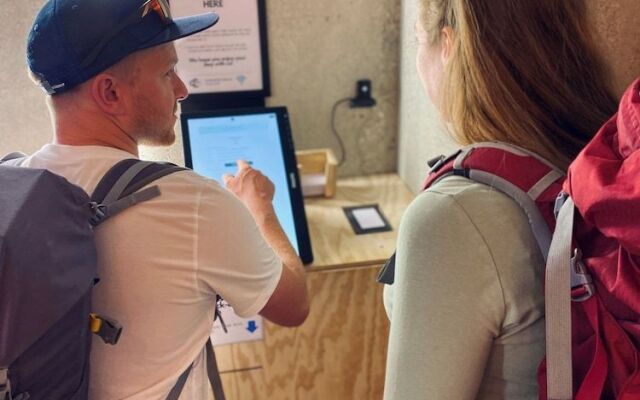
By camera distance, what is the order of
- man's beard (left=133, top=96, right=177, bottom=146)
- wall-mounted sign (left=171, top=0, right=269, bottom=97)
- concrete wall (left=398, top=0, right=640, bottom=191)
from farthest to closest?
wall-mounted sign (left=171, top=0, right=269, bottom=97) → concrete wall (left=398, top=0, right=640, bottom=191) → man's beard (left=133, top=96, right=177, bottom=146)

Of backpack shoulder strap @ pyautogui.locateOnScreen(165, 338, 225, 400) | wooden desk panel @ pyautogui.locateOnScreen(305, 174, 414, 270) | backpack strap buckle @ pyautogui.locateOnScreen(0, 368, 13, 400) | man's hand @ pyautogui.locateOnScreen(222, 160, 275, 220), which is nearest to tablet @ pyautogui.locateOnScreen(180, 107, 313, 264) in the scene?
wooden desk panel @ pyautogui.locateOnScreen(305, 174, 414, 270)

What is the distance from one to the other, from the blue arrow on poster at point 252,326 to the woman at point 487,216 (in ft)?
2.55

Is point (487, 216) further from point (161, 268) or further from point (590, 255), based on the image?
point (161, 268)

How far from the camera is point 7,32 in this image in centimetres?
141

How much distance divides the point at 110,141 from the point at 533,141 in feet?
2.05

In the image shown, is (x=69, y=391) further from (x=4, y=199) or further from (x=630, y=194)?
(x=630, y=194)

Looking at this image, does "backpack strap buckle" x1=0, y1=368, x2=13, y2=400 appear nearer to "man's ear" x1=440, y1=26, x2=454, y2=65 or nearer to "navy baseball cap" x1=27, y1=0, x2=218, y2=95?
"navy baseball cap" x1=27, y1=0, x2=218, y2=95

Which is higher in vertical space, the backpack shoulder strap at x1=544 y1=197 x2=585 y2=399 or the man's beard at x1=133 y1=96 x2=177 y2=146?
the man's beard at x1=133 y1=96 x2=177 y2=146

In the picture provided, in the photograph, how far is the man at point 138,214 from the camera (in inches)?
32.7

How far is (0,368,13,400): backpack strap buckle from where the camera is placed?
668 mm

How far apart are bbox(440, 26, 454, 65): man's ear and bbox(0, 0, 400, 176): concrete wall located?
942 mm

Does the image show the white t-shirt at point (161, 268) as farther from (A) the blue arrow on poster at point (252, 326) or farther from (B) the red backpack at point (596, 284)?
(A) the blue arrow on poster at point (252, 326)

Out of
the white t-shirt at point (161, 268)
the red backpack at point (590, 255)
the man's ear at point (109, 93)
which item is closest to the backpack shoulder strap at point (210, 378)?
the white t-shirt at point (161, 268)

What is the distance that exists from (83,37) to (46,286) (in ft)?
1.27
